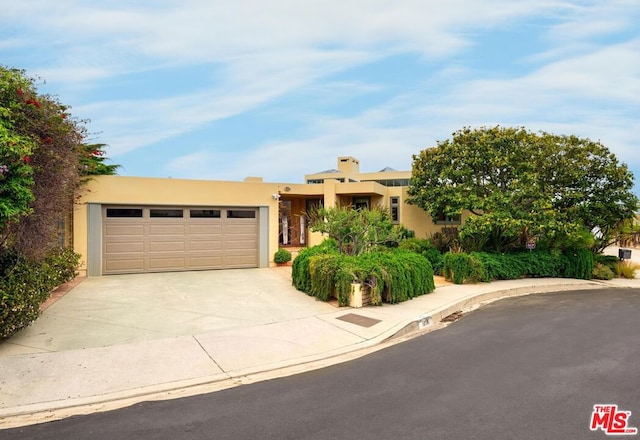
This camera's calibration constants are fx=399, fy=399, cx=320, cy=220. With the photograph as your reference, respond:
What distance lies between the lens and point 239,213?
15562mm

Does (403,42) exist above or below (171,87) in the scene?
above

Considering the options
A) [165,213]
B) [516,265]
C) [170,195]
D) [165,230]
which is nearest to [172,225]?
[165,230]

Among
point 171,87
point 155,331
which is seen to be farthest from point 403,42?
point 155,331

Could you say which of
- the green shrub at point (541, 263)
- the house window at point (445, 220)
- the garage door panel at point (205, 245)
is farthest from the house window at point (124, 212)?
the green shrub at point (541, 263)

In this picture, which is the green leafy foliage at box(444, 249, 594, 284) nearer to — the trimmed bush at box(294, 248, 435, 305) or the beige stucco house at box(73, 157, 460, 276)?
the trimmed bush at box(294, 248, 435, 305)

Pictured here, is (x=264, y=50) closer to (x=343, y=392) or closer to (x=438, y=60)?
(x=438, y=60)

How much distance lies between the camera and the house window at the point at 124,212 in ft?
45.4

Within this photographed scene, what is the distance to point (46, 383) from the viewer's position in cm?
493

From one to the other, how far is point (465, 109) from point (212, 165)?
12727 mm

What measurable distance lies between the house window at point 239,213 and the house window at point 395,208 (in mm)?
7506

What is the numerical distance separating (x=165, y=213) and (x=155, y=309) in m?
6.48

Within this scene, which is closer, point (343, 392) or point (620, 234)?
point (343, 392)

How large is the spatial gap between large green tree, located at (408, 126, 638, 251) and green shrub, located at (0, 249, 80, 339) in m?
12.5

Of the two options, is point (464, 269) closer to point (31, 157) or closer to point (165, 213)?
point (165, 213)
